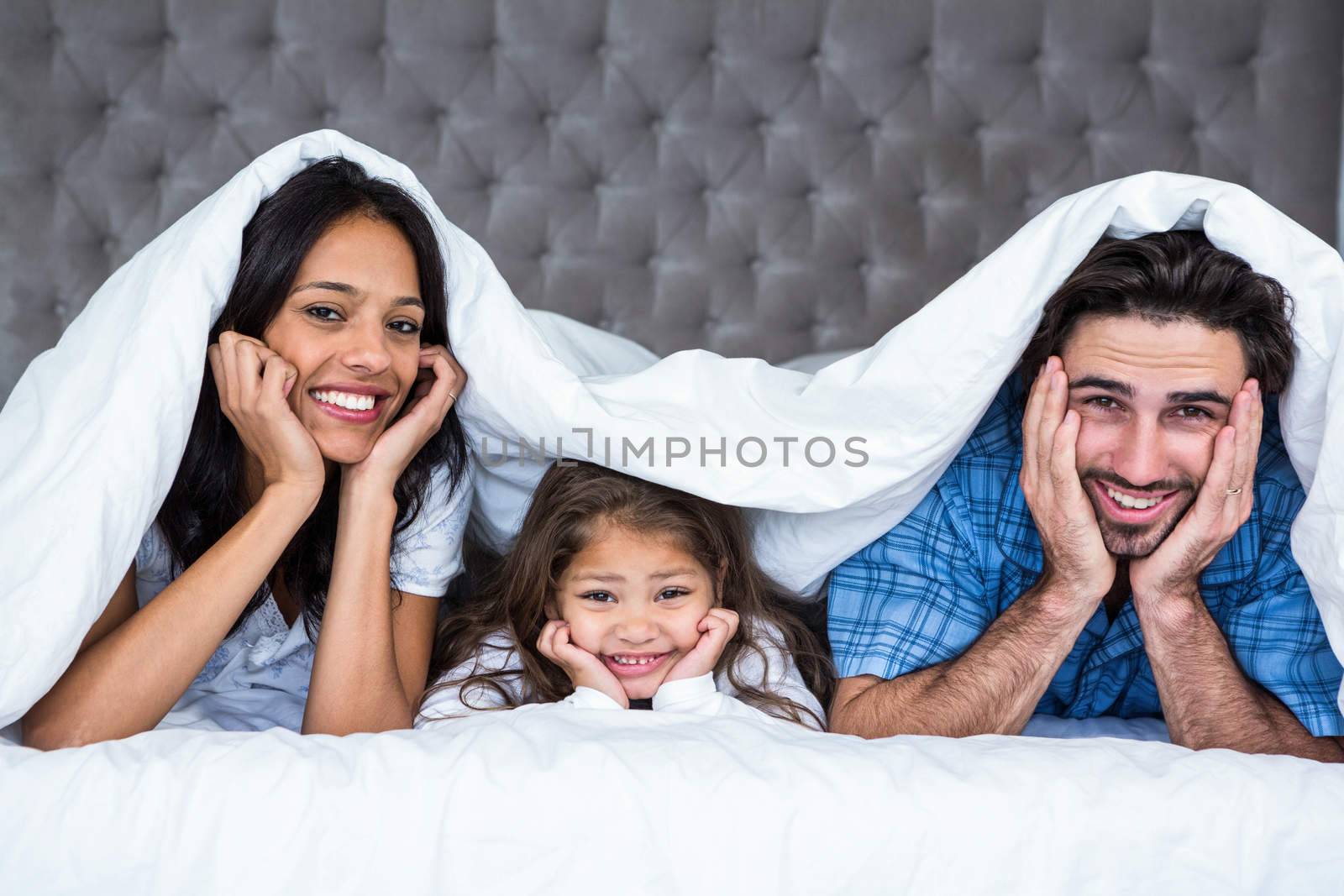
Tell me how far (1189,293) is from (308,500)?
1009mm

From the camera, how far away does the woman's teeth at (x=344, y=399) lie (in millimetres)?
1217

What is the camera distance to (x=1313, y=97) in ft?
6.45

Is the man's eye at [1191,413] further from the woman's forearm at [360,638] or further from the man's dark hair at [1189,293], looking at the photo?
the woman's forearm at [360,638]

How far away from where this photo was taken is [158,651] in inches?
42.2

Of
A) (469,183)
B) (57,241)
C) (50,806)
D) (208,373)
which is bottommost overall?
(50,806)

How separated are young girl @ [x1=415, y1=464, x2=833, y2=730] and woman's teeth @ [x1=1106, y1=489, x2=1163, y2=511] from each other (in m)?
0.41

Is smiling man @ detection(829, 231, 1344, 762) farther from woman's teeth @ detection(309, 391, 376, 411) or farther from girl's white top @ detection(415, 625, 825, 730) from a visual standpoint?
woman's teeth @ detection(309, 391, 376, 411)

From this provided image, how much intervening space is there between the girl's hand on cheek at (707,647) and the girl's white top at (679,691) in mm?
12

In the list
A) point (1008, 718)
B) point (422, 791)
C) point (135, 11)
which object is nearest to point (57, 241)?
point (135, 11)

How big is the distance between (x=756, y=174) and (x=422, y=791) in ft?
4.63

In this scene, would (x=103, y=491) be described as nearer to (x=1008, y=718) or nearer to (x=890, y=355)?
(x=890, y=355)

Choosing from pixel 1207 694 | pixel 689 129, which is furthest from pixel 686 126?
pixel 1207 694

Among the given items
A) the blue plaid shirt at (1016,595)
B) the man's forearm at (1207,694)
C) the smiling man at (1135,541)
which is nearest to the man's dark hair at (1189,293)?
the smiling man at (1135,541)

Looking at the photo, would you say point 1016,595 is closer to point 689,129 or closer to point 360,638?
point 360,638
